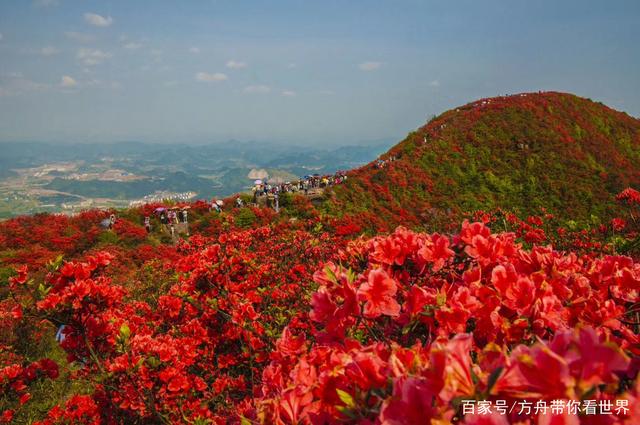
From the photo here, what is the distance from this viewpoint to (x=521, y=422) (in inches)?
29.6

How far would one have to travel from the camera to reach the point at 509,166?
23.1m

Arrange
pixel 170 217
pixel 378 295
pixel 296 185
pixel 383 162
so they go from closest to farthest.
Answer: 1. pixel 378 295
2. pixel 170 217
3. pixel 296 185
4. pixel 383 162

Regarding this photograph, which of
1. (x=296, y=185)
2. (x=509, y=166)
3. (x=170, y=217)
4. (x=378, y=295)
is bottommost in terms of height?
(x=170, y=217)

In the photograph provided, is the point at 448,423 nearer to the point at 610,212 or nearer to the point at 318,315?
the point at 318,315

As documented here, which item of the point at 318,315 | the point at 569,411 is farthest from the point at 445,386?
the point at 318,315

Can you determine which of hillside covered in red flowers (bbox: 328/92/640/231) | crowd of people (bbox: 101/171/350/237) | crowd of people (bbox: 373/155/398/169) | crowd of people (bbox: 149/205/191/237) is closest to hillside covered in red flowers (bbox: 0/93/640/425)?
crowd of people (bbox: 149/205/191/237)

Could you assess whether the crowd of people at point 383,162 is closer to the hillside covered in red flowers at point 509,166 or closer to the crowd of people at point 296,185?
the hillside covered in red flowers at point 509,166

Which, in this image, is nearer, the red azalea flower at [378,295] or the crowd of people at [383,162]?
the red azalea flower at [378,295]

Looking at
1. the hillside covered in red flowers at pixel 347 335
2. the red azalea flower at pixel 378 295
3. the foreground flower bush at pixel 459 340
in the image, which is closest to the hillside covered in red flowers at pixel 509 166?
the hillside covered in red flowers at pixel 347 335

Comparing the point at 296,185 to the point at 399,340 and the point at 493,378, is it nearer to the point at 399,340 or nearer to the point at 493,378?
the point at 399,340

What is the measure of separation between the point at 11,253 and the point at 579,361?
15.7 meters

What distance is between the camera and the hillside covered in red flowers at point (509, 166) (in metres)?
19.2

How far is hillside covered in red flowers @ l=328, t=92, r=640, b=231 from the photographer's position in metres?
19.2

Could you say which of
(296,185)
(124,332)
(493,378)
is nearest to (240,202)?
(296,185)
